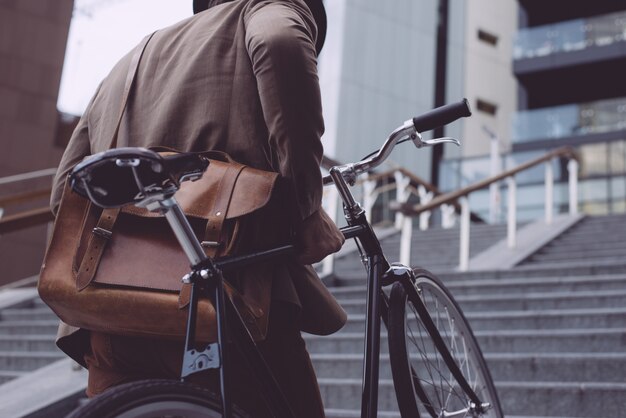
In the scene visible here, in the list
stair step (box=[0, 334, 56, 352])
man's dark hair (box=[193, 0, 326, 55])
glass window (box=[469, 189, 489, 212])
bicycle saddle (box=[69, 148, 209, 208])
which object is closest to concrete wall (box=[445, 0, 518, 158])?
glass window (box=[469, 189, 489, 212])

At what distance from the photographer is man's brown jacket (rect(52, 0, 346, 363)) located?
54.8 inches

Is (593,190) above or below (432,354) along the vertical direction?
above

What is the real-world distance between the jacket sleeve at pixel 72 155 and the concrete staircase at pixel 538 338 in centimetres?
214

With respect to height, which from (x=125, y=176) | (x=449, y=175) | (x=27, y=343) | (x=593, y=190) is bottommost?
(x=27, y=343)

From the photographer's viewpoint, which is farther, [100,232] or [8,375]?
[8,375]

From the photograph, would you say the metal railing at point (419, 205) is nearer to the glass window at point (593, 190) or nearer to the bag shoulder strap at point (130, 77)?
the bag shoulder strap at point (130, 77)

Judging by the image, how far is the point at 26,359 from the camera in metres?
4.72

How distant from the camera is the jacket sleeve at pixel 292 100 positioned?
54.6 inches

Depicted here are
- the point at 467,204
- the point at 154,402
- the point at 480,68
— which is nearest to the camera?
the point at 154,402

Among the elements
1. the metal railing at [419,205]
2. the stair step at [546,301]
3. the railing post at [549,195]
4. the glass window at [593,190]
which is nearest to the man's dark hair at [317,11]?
the metal railing at [419,205]

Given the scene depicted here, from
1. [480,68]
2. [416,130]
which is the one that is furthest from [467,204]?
[480,68]

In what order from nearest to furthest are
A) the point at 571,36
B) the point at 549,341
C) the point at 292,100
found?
the point at 292,100
the point at 549,341
the point at 571,36

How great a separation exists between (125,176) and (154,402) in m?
0.37

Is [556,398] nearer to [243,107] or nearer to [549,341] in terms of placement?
[549,341]
